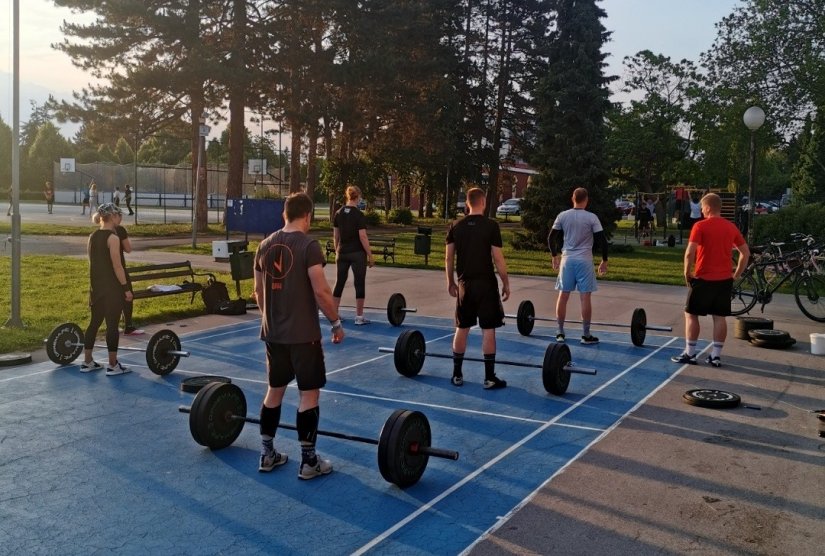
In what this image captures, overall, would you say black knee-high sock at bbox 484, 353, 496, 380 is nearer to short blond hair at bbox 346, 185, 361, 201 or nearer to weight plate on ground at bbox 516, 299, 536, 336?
weight plate on ground at bbox 516, 299, 536, 336

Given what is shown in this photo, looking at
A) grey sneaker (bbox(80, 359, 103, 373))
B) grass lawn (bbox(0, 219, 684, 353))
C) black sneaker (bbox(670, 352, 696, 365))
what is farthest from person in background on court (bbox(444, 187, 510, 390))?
grass lawn (bbox(0, 219, 684, 353))

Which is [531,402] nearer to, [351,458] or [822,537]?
[351,458]

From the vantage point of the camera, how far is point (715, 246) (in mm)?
8711

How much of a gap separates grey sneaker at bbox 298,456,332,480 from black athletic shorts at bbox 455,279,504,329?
2.56 m

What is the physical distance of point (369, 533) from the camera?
451 cm

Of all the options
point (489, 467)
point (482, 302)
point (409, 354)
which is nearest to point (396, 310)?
point (409, 354)

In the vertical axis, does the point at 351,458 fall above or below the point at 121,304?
below

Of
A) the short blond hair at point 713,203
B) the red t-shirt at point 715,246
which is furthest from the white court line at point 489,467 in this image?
the short blond hair at point 713,203

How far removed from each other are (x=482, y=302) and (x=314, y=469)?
2.81 metres

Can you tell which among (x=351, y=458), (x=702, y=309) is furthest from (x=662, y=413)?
(x=351, y=458)

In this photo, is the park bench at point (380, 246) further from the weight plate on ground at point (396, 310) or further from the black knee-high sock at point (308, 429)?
the black knee-high sock at point (308, 429)

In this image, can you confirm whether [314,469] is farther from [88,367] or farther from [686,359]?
[686,359]

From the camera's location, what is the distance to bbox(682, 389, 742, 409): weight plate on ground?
7.24 meters

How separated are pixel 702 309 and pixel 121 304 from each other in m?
6.57
